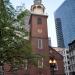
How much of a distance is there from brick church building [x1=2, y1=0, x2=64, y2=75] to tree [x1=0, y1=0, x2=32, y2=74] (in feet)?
66.4

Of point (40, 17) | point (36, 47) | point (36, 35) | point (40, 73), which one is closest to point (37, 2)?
point (40, 17)

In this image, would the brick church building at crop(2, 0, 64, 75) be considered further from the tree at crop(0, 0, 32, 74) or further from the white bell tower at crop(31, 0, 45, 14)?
the tree at crop(0, 0, 32, 74)

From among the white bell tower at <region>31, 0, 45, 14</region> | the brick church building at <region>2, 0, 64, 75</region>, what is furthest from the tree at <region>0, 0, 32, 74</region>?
the white bell tower at <region>31, 0, 45, 14</region>

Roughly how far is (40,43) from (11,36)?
81.0 ft

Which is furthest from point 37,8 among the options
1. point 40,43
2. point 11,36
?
point 11,36

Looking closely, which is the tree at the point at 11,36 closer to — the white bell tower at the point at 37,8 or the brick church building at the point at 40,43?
the brick church building at the point at 40,43

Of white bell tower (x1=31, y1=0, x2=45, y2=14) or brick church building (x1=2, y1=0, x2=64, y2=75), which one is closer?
brick church building (x1=2, y1=0, x2=64, y2=75)

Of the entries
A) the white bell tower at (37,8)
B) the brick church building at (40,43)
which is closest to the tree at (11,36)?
the brick church building at (40,43)

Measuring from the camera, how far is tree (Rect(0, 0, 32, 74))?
1424cm

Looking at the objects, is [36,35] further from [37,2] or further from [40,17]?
[37,2]

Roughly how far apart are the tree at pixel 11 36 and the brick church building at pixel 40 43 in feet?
66.4

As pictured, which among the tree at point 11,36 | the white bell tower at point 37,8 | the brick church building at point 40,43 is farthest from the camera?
the white bell tower at point 37,8

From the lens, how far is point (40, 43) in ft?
130

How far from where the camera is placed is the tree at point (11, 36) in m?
14.2
